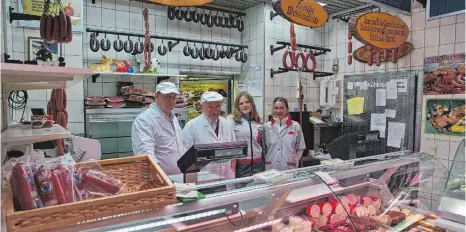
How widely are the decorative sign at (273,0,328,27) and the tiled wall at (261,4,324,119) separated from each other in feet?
8.15

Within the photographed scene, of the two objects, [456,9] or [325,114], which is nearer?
[456,9]

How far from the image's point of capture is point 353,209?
2.42 metres

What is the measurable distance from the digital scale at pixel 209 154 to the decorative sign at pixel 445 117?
4.42 m

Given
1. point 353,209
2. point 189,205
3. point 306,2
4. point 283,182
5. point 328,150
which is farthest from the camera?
point 328,150

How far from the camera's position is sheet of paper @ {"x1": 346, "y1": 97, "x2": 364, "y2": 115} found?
20.2 ft

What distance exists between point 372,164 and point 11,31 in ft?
15.3

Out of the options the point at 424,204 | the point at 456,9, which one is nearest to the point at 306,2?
the point at 456,9

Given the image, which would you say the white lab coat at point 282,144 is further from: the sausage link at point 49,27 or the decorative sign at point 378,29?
the sausage link at point 49,27

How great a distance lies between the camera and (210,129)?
3.60 m

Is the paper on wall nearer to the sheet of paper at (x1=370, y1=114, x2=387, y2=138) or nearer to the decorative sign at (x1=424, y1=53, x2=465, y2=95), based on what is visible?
the decorative sign at (x1=424, y1=53, x2=465, y2=95)

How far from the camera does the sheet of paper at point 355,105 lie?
243 inches

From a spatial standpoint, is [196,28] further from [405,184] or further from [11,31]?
[405,184]

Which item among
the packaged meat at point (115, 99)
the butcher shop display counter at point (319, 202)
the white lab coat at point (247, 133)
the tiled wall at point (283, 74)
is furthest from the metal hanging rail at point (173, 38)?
the butcher shop display counter at point (319, 202)

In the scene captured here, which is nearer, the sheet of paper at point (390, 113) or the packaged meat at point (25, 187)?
the packaged meat at point (25, 187)
